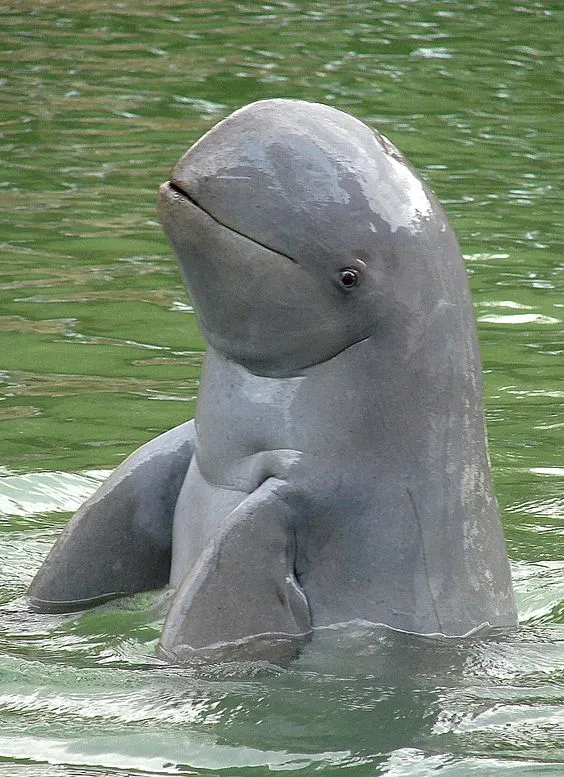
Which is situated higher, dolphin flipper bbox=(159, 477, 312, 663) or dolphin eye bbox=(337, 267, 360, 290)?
dolphin eye bbox=(337, 267, 360, 290)

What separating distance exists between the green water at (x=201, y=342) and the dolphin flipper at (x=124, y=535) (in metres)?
A: 0.10

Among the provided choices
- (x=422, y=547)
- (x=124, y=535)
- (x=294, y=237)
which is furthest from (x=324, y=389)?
(x=124, y=535)

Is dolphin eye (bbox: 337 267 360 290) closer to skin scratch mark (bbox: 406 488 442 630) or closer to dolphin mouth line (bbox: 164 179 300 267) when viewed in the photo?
dolphin mouth line (bbox: 164 179 300 267)

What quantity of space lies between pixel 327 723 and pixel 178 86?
13.7 m

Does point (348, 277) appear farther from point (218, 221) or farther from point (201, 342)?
point (201, 342)

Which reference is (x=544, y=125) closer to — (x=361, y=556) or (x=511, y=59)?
(x=511, y=59)

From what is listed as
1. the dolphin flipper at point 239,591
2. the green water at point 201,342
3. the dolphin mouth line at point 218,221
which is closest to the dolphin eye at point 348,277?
the dolphin mouth line at point 218,221

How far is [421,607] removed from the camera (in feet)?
17.2

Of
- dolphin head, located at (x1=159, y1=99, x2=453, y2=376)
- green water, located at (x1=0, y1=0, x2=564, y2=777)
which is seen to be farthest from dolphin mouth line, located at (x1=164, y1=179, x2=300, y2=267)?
green water, located at (x1=0, y1=0, x2=564, y2=777)

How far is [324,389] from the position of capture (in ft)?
16.9

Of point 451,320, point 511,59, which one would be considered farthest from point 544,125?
point 451,320

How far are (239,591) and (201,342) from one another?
17.3ft

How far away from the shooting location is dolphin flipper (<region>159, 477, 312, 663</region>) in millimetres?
4992

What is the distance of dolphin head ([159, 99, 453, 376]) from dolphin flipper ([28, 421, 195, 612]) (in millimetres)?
657
